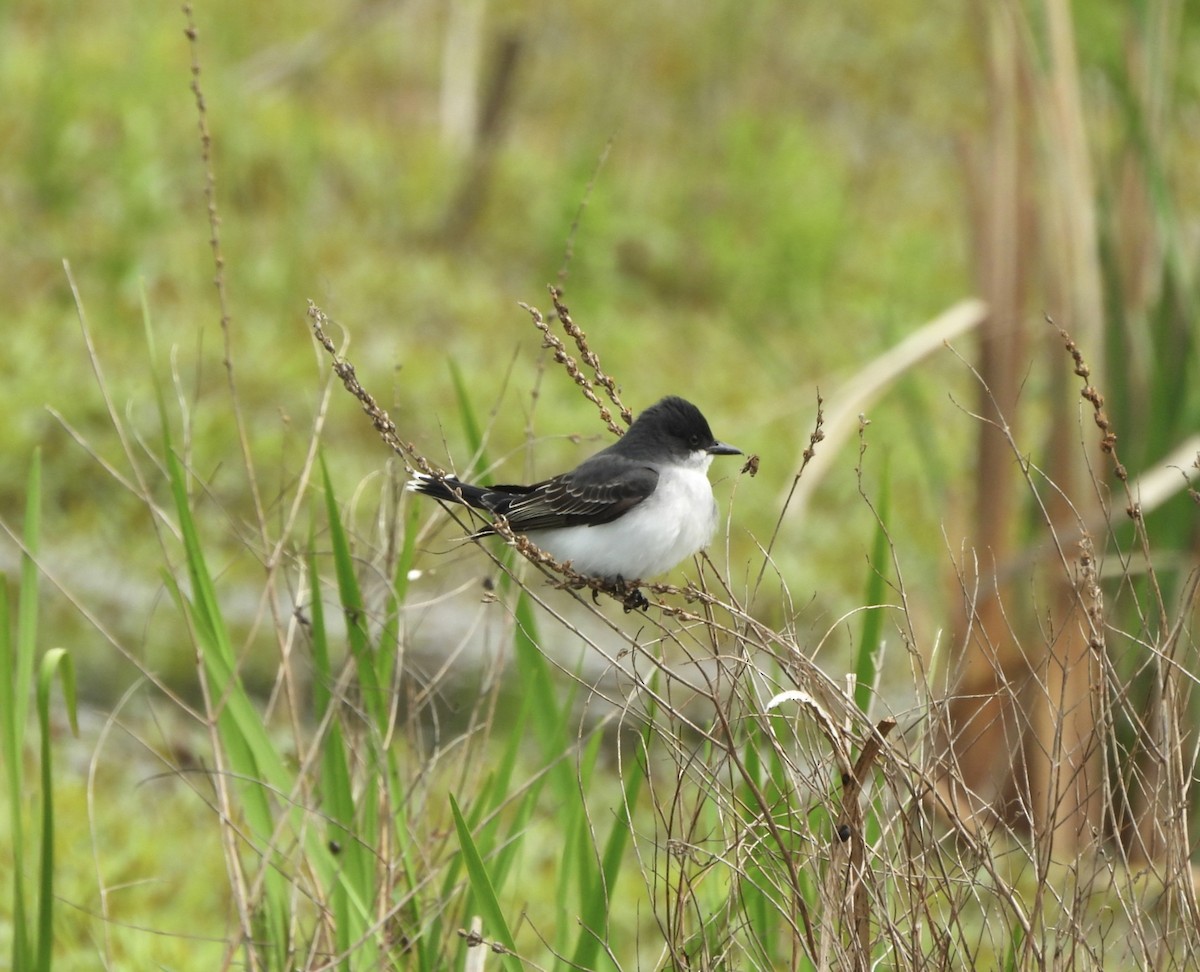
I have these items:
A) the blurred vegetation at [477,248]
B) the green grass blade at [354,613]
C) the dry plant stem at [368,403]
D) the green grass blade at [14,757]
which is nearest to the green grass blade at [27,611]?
the green grass blade at [14,757]

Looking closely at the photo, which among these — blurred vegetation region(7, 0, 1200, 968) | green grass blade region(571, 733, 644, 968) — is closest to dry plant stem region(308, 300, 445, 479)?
green grass blade region(571, 733, 644, 968)

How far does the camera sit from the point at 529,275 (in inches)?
372

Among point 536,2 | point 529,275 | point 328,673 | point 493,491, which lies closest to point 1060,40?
point 493,491

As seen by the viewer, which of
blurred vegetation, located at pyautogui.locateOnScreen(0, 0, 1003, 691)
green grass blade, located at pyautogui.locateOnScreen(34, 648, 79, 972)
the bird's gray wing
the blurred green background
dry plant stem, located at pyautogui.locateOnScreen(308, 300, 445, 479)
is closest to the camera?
dry plant stem, located at pyautogui.locateOnScreen(308, 300, 445, 479)

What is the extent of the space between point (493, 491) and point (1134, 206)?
118 inches

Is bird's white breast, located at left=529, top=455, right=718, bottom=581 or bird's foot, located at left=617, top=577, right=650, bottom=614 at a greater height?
bird's white breast, located at left=529, top=455, right=718, bottom=581

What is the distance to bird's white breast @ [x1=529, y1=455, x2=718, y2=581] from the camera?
3.38 metres

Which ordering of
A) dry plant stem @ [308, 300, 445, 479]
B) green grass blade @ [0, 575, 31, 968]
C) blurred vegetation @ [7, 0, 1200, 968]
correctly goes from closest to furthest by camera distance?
dry plant stem @ [308, 300, 445, 479]
green grass blade @ [0, 575, 31, 968]
blurred vegetation @ [7, 0, 1200, 968]

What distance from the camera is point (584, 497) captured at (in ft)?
11.8

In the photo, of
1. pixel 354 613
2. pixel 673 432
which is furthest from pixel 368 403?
pixel 673 432

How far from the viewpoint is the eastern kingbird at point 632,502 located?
340 centimetres

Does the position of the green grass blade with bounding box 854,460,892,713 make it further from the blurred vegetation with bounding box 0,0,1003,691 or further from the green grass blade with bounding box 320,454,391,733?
the blurred vegetation with bounding box 0,0,1003,691

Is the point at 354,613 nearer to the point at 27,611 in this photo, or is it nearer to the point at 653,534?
the point at 27,611

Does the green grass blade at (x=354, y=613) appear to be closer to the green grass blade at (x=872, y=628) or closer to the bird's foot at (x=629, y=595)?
the bird's foot at (x=629, y=595)
